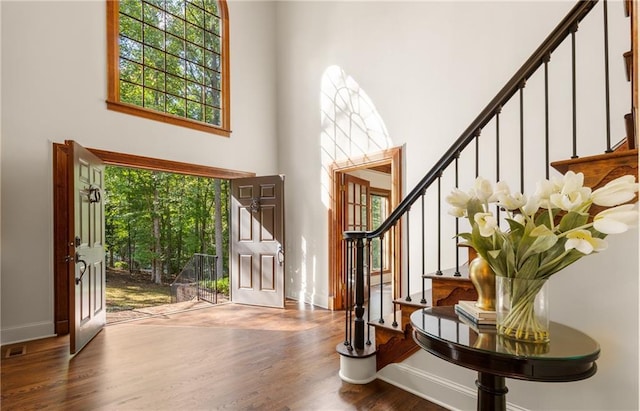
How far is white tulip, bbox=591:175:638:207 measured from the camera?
3.51 ft

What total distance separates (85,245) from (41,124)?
144 centimetres

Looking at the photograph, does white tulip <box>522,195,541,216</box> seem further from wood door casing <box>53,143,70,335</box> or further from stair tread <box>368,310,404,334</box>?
wood door casing <box>53,143,70,335</box>

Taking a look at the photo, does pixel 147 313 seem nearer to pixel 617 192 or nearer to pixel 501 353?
pixel 501 353

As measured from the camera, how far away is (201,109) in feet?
17.2

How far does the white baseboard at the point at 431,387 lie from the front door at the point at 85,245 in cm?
284

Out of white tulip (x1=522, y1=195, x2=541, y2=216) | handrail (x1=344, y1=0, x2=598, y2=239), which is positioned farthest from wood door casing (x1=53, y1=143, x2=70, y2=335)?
white tulip (x1=522, y1=195, x2=541, y2=216)

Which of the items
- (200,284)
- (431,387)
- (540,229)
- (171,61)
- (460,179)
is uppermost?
(171,61)

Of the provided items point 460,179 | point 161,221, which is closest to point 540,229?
point 460,179

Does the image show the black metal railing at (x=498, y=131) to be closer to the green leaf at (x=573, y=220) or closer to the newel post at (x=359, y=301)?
the newel post at (x=359, y=301)

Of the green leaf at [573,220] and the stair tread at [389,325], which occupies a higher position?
the green leaf at [573,220]

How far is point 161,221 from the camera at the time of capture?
929 cm

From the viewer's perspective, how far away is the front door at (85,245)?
3184 mm

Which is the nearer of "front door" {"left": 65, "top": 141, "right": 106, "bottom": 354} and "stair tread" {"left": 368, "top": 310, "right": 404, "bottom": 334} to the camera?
"stair tread" {"left": 368, "top": 310, "right": 404, "bottom": 334}

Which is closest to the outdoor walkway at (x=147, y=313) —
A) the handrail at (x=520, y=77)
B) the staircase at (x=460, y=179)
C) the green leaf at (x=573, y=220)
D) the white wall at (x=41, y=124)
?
the white wall at (x=41, y=124)
